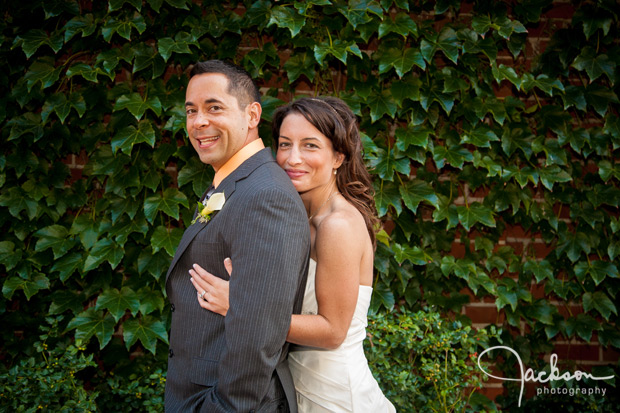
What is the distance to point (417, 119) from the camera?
2.89 m

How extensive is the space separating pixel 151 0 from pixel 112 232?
123 cm

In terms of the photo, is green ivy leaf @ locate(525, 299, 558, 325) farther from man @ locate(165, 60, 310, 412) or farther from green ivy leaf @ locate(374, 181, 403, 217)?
man @ locate(165, 60, 310, 412)

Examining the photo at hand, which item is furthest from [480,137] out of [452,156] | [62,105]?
[62,105]

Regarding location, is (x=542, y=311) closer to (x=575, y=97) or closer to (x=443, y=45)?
(x=575, y=97)

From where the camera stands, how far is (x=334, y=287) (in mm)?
1585

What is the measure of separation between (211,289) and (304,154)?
62 centimetres

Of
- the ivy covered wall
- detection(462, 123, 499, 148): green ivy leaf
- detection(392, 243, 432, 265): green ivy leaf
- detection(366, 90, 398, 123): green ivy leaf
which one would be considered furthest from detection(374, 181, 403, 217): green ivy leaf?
detection(462, 123, 499, 148): green ivy leaf

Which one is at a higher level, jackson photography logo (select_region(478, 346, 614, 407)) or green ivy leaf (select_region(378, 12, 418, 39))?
green ivy leaf (select_region(378, 12, 418, 39))

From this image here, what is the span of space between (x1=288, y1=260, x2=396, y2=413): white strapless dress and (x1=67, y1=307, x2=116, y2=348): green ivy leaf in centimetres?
128

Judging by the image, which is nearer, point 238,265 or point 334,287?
point 238,265

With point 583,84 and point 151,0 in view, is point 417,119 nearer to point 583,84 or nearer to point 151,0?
point 583,84

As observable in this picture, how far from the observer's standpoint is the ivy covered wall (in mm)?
2711

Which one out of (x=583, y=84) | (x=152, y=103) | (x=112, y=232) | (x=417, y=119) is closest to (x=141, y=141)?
(x=152, y=103)

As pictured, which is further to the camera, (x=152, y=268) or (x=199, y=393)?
(x=152, y=268)
